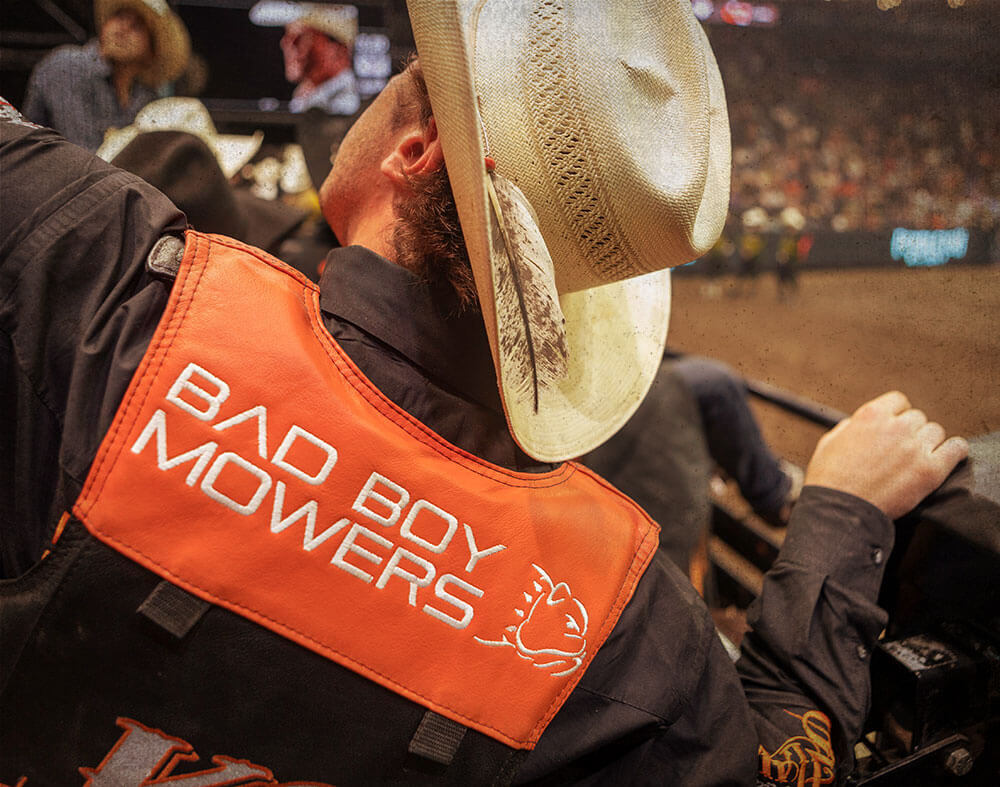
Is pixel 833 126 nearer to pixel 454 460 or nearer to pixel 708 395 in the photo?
pixel 708 395

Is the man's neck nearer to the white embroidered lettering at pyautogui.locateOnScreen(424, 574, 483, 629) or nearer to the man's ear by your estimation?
the man's ear

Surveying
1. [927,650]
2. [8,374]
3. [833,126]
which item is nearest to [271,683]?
[8,374]

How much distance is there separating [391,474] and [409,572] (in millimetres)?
96

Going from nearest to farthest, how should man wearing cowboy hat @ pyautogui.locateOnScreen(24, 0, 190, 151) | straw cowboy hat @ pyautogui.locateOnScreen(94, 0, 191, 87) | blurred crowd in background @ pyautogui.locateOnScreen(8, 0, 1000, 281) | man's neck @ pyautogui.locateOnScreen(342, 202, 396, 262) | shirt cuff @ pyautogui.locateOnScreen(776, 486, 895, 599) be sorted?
1. man's neck @ pyautogui.locateOnScreen(342, 202, 396, 262)
2. shirt cuff @ pyautogui.locateOnScreen(776, 486, 895, 599)
3. blurred crowd in background @ pyautogui.locateOnScreen(8, 0, 1000, 281)
4. man wearing cowboy hat @ pyautogui.locateOnScreen(24, 0, 190, 151)
5. straw cowboy hat @ pyautogui.locateOnScreen(94, 0, 191, 87)

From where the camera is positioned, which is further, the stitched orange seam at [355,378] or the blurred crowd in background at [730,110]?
the blurred crowd in background at [730,110]

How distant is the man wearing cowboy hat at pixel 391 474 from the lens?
1.69 ft

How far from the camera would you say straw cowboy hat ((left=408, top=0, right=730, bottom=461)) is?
0.57 meters

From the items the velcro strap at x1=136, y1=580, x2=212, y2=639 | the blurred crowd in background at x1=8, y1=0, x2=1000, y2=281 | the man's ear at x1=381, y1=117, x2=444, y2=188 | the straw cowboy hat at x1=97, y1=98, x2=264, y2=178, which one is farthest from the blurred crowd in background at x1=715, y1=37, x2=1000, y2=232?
the straw cowboy hat at x1=97, y1=98, x2=264, y2=178

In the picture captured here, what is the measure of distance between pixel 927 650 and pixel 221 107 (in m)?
2.07

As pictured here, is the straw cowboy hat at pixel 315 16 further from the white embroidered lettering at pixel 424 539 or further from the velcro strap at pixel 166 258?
the white embroidered lettering at pixel 424 539

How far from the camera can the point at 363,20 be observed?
2129mm

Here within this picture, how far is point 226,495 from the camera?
52cm

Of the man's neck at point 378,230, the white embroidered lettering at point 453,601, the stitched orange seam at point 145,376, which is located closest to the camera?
the stitched orange seam at point 145,376

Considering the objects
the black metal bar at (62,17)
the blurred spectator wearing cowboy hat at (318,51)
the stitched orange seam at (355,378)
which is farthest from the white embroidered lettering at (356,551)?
the blurred spectator wearing cowboy hat at (318,51)
